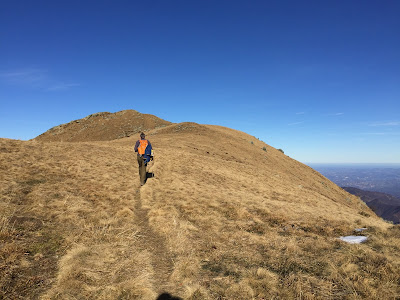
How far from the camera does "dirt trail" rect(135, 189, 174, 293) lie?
5381 mm

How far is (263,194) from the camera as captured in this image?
17.5 meters

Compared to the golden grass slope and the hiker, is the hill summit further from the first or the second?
the golden grass slope

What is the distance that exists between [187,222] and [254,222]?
11.2 ft

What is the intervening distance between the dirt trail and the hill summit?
1762 inches

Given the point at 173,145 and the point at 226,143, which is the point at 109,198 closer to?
the point at 173,145

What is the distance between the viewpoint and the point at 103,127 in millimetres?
57188

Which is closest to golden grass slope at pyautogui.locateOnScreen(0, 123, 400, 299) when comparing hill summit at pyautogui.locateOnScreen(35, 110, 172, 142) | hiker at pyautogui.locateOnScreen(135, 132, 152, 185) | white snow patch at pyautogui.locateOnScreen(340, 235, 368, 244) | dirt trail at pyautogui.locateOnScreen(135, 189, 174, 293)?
dirt trail at pyautogui.locateOnScreen(135, 189, 174, 293)

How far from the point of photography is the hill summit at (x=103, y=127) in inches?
2104

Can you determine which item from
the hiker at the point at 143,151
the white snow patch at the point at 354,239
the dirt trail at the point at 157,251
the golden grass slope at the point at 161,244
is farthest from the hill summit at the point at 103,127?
the white snow patch at the point at 354,239

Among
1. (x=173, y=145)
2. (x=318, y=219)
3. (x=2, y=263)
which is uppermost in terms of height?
(x=173, y=145)

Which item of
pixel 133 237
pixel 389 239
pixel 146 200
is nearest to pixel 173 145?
pixel 146 200

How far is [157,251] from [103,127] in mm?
56652

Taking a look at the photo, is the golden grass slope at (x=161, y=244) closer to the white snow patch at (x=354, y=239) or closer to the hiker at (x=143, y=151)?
the white snow patch at (x=354, y=239)

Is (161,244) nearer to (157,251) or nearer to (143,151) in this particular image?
(157,251)
